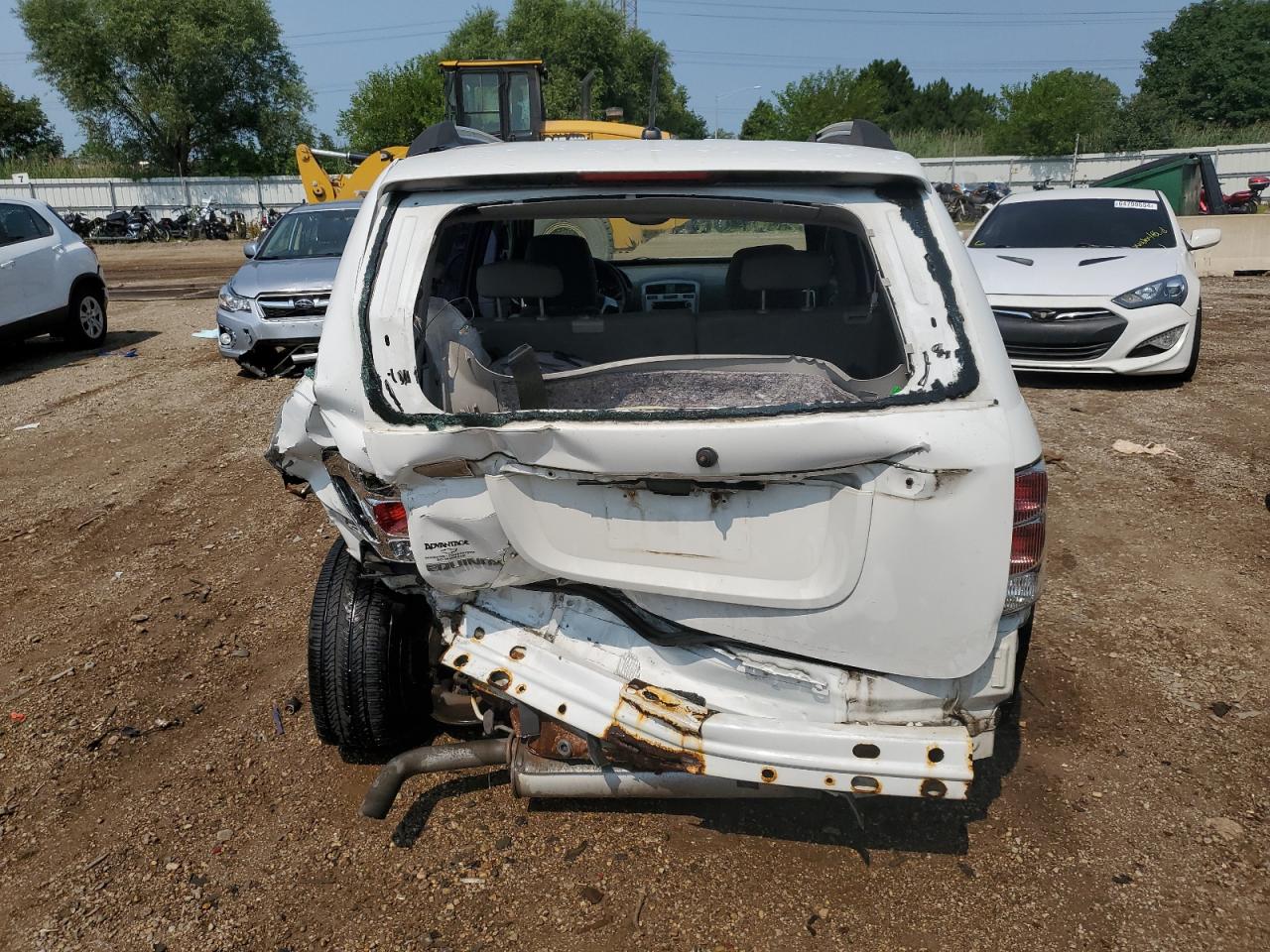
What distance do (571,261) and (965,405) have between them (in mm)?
1878

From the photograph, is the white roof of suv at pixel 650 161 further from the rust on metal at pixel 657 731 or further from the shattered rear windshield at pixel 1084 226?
the shattered rear windshield at pixel 1084 226

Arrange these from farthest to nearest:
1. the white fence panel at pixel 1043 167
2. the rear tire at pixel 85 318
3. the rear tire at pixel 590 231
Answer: the white fence panel at pixel 1043 167 → the rear tire at pixel 85 318 → the rear tire at pixel 590 231

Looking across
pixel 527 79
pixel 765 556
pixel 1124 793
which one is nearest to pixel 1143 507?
pixel 1124 793

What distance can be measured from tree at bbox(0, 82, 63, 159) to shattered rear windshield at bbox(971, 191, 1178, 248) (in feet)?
195

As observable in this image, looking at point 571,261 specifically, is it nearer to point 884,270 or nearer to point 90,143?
point 884,270

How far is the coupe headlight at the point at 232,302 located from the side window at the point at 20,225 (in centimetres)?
Result: 254

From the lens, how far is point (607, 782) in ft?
8.02

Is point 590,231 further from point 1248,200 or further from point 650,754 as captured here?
point 1248,200

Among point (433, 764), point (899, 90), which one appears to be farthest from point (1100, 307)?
point (899, 90)

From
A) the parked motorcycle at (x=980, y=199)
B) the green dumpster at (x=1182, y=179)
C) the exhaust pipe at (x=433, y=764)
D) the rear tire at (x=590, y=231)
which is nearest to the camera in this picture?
the exhaust pipe at (x=433, y=764)

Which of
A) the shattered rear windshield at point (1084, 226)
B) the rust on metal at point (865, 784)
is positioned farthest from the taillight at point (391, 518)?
the shattered rear windshield at point (1084, 226)

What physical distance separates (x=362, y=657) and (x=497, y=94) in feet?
42.6

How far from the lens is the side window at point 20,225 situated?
976 centimetres

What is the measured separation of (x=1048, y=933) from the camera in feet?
7.84
